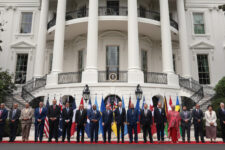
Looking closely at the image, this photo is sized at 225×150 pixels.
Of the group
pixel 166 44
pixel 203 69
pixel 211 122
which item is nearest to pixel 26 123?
pixel 211 122

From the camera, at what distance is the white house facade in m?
14.2

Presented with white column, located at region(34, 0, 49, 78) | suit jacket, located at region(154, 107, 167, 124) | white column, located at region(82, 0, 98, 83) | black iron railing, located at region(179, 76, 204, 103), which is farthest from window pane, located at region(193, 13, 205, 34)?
white column, located at region(34, 0, 49, 78)

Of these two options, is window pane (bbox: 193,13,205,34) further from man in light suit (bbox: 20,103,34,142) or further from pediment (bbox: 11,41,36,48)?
man in light suit (bbox: 20,103,34,142)

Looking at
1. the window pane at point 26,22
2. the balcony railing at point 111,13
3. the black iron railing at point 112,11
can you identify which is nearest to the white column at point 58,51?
the balcony railing at point 111,13

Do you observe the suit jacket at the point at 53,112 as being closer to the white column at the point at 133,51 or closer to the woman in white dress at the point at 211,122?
the white column at the point at 133,51

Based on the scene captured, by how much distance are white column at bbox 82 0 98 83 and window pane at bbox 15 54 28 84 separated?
30.3 ft

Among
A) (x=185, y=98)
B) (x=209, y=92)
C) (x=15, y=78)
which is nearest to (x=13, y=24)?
(x=15, y=78)

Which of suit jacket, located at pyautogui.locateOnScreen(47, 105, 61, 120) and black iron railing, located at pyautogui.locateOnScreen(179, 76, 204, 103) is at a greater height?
black iron railing, located at pyautogui.locateOnScreen(179, 76, 204, 103)

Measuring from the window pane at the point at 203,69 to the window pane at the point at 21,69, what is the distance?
1798cm

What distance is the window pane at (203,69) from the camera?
20078 millimetres

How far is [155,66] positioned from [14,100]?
41.9ft

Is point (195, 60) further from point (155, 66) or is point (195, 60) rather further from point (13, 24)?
point (13, 24)

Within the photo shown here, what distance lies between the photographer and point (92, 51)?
14.1 m

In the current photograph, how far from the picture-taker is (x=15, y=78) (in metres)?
19.8
